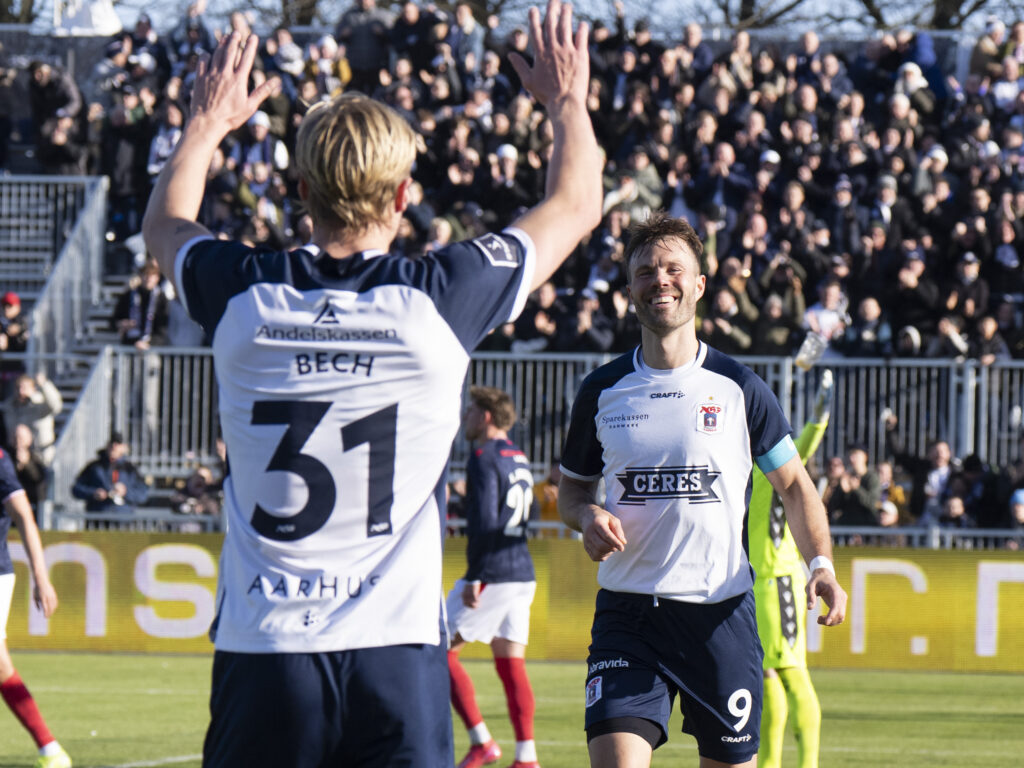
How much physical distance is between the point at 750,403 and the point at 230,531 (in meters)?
2.75

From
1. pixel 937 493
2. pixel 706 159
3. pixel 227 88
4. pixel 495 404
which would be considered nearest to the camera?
pixel 227 88

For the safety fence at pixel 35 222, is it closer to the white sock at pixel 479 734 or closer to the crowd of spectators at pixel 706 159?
the crowd of spectators at pixel 706 159

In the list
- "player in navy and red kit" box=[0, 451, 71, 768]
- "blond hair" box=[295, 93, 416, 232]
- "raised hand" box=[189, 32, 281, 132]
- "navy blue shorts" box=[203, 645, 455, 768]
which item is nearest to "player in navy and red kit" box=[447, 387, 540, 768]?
"player in navy and red kit" box=[0, 451, 71, 768]

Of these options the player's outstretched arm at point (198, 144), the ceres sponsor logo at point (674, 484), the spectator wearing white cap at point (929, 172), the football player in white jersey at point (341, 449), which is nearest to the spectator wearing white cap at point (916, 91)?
the spectator wearing white cap at point (929, 172)

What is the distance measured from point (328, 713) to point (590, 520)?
2.25 m

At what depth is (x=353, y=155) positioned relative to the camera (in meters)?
3.24

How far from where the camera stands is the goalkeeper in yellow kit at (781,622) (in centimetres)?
802

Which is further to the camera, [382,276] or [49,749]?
[49,749]

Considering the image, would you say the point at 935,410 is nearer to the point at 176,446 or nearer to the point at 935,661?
the point at 935,661

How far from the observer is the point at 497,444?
10.6 m

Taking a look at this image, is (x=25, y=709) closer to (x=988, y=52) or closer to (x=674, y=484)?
(x=674, y=484)

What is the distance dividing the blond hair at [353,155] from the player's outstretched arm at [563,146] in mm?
352

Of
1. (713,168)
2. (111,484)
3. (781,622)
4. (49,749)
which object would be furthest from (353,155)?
(713,168)

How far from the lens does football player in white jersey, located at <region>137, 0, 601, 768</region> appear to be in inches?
130
